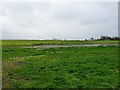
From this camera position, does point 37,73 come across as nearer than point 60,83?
No

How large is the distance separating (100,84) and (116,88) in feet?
3.70

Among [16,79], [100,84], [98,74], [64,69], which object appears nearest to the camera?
[100,84]

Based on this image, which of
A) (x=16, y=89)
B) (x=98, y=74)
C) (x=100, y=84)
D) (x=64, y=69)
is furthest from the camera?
(x=64, y=69)

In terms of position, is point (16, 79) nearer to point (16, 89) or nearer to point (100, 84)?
point (16, 89)

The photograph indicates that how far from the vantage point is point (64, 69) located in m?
21.9

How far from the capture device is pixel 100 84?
1700 cm

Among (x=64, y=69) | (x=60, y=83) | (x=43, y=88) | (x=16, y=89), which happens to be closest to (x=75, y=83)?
(x=60, y=83)

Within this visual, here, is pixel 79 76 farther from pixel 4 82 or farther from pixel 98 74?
pixel 4 82

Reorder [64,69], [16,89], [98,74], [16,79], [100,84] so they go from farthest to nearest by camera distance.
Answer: [64,69], [98,74], [16,79], [100,84], [16,89]

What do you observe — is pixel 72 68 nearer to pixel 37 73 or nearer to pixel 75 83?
pixel 37 73

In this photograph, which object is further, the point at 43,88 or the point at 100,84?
the point at 100,84

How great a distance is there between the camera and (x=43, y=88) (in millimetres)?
15945

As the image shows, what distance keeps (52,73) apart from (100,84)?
4330 millimetres

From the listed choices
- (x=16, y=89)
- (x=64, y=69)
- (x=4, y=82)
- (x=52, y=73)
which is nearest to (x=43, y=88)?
(x=16, y=89)
